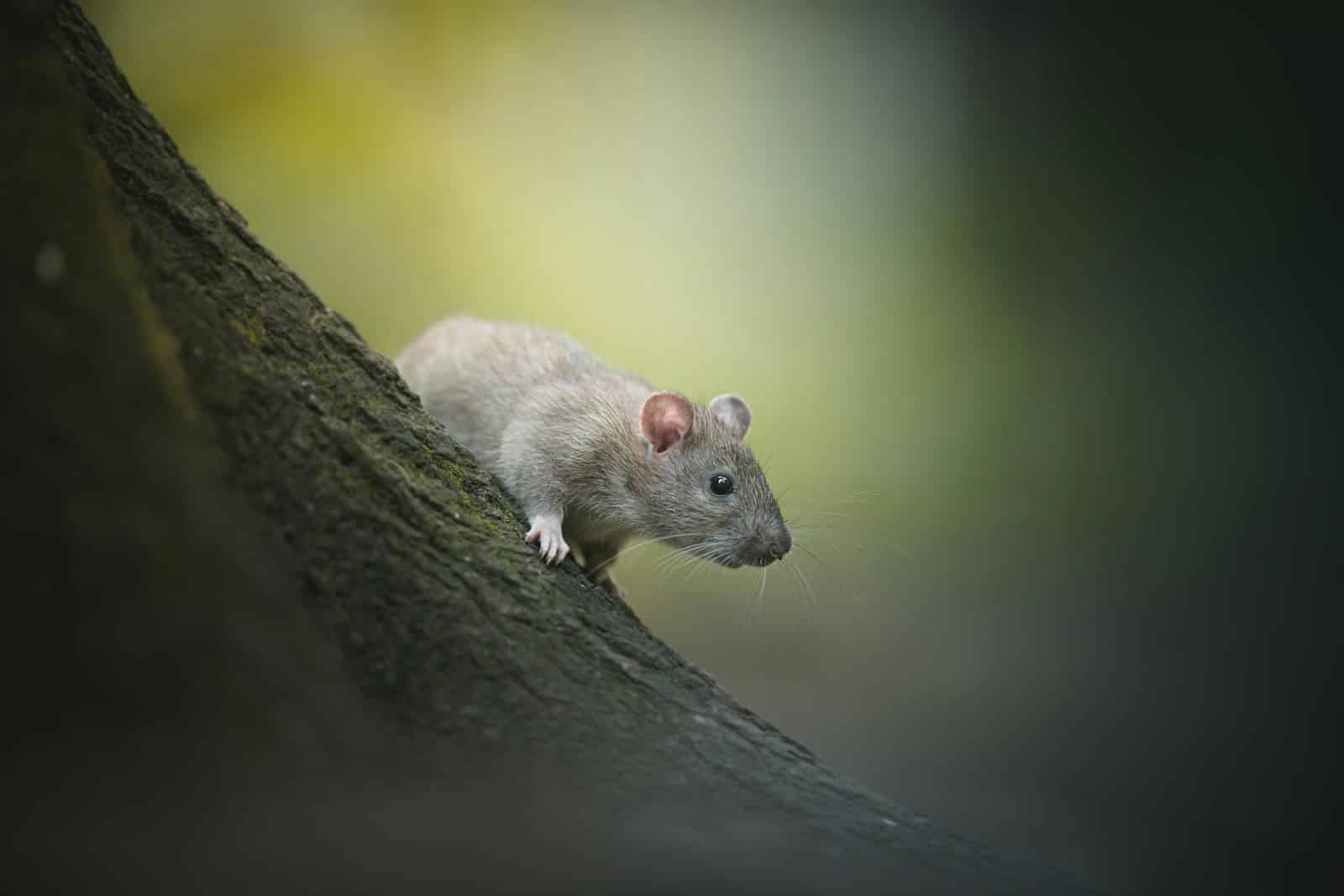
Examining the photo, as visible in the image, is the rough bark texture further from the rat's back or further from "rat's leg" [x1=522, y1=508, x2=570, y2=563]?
the rat's back

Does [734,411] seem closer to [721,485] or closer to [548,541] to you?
[721,485]

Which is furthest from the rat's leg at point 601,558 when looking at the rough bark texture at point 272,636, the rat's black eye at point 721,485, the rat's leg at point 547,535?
the rough bark texture at point 272,636

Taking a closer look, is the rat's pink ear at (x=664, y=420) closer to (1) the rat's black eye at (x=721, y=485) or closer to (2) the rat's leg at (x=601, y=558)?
(1) the rat's black eye at (x=721, y=485)

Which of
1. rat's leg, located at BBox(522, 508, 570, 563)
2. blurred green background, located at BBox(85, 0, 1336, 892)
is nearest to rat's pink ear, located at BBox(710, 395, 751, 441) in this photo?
rat's leg, located at BBox(522, 508, 570, 563)

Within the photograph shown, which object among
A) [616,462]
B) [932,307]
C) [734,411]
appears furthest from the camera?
[932,307]

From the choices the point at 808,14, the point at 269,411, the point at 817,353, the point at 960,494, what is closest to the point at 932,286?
the point at 817,353

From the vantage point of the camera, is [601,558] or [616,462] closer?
[616,462]

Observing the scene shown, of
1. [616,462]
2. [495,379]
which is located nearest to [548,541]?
[616,462]

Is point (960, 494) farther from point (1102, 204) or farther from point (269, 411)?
point (269, 411)
